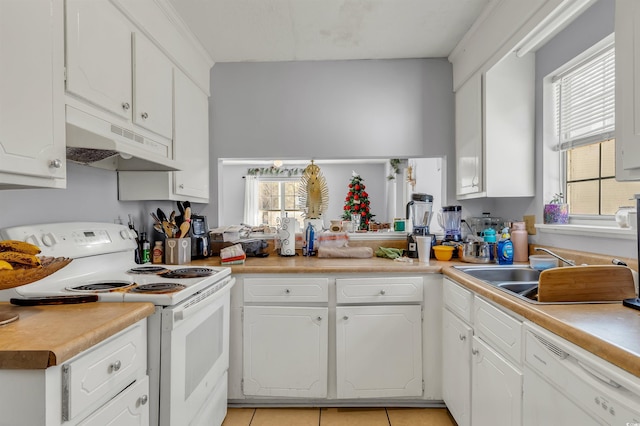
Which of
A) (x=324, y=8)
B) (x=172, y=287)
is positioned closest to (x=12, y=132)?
(x=172, y=287)

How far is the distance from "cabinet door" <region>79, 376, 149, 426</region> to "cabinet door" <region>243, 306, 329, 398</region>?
870mm

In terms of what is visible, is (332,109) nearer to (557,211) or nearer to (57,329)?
(557,211)

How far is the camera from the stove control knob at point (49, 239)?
1.40 meters

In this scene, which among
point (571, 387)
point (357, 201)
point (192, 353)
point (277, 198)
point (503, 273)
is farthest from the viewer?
point (277, 198)

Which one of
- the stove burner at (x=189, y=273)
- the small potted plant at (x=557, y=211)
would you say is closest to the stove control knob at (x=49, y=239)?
the stove burner at (x=189, y=273)

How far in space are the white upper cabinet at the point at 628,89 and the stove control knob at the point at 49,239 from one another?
213 centimetres

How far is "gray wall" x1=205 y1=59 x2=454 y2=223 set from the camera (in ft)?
8.76

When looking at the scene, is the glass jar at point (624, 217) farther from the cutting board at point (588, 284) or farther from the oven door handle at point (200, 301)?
the oven door handle at point (200, 301)

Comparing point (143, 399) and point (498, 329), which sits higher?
point (498, 329)

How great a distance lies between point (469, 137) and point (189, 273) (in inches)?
78.1

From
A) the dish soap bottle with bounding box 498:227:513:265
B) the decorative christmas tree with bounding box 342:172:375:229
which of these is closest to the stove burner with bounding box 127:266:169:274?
the dish soap bottle with bounding box 498:227:513:265

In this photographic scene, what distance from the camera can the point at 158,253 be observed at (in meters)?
2.17

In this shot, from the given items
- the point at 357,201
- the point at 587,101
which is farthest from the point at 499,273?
the point at 357,201

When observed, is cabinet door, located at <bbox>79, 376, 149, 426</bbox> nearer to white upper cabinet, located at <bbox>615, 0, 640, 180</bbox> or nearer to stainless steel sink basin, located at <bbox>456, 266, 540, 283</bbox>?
stainless steel sink basin, located at <bbox>456, 266, 540, 283</bbox>
